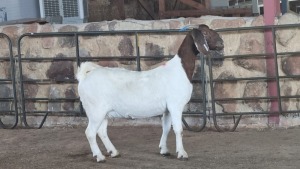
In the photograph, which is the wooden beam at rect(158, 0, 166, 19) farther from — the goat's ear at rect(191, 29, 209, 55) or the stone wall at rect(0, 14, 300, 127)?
the goat's ear at rect(191, 29, 209, 55)

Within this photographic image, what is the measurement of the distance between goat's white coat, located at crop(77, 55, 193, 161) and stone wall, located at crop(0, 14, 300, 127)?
223cm

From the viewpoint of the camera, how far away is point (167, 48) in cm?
888

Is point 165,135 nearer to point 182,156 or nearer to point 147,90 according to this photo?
point 182,156

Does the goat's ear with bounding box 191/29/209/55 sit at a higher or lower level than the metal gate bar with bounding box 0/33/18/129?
higher

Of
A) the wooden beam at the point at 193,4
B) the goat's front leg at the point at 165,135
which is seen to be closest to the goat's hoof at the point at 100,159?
the goat's front leg at the point at 165,135

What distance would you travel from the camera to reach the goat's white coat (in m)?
6.45

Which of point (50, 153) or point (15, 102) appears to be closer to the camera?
point (50, 153)

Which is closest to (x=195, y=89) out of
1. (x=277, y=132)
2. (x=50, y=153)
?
(x=277, y=132)

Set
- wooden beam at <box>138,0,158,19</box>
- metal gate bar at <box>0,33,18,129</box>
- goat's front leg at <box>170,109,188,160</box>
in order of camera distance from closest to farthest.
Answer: goat's front leg at <box>170,109,188,160</box>
metal gate bar at <box>0,33,18,129</box>
wooden beam at <box>138,0,158,19</box>

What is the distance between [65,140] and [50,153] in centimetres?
90

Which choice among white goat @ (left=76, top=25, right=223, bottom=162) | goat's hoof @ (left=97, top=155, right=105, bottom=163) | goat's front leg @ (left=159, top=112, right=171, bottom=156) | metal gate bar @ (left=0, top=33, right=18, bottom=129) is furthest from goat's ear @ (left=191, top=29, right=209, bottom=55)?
metal gate bar @ (left=0, top=33, right=18, bottom=129)

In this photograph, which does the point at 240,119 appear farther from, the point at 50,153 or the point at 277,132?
the point at 50,153

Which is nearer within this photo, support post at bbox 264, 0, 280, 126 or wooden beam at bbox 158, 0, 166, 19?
support post at bbox 264, 0, 280, 126

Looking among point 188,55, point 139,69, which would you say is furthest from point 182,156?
point 139,69
